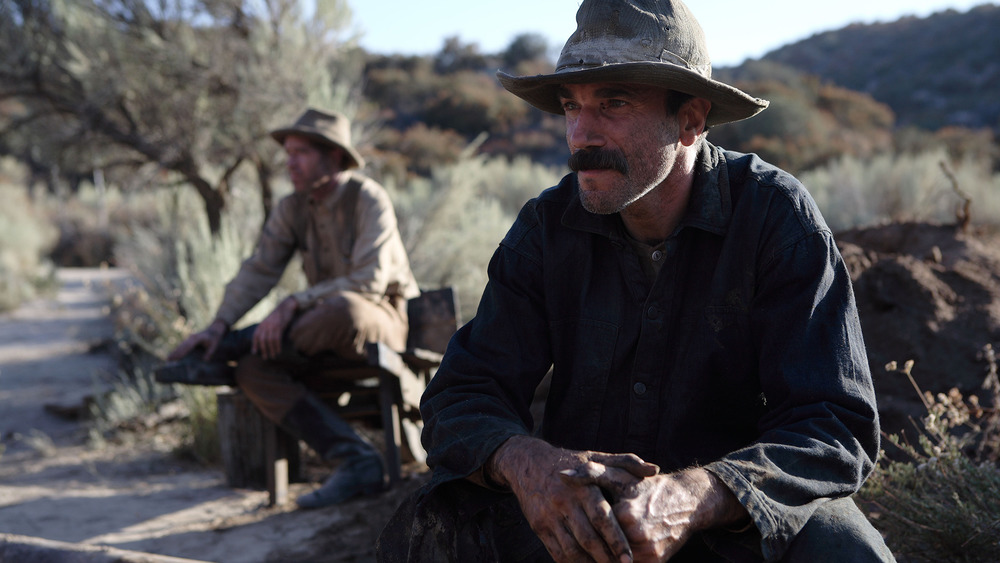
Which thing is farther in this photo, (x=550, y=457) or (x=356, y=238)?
(x=356, y=238)

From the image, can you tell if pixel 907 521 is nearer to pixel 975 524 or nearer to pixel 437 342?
pixel 975 524

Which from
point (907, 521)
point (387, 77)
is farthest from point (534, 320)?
point (387, 77)

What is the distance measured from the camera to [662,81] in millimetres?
2023

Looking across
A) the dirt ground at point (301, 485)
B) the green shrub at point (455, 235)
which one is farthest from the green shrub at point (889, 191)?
the dirt ground at point (301, 485)

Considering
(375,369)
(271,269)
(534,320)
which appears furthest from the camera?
(271,269)

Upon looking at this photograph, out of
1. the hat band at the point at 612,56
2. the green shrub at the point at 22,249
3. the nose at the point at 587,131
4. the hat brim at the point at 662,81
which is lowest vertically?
the green shrub at the point at 22,249

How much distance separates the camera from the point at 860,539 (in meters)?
1.66

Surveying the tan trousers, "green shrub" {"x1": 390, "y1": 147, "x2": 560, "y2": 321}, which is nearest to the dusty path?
the tan trousers

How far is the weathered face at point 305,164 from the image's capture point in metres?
4.86

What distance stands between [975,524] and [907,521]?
17 cm

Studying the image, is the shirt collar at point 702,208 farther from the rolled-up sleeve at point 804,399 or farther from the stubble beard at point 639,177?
the rolled-up sleeve at point 804,399

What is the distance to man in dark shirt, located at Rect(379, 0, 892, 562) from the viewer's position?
170 centimetres

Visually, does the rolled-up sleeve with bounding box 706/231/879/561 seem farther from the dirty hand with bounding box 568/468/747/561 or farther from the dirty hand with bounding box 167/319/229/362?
the dirty hand with bounding box 167/319/229/362

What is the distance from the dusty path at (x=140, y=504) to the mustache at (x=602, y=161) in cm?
222
